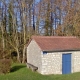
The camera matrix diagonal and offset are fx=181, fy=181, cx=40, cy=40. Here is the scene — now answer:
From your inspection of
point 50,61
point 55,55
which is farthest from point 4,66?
point 55,55

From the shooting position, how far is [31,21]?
34.9 meters

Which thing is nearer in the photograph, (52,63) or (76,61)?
(52,63)

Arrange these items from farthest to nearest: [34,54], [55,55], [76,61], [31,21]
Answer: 1. [31,21]
2. [34,54]
3. [76,61]
4. [55,55]

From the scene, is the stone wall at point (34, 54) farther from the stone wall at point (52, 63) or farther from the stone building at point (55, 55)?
the stone wall at point (52, 63)

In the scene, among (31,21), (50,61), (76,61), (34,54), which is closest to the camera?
(50,61)

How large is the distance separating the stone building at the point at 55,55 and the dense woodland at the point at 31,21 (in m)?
6.95

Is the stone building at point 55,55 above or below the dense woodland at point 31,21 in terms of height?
below

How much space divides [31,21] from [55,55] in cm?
1656

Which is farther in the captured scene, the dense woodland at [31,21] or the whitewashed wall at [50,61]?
the dense woodland at [31,21]

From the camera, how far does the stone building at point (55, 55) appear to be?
62.8ft

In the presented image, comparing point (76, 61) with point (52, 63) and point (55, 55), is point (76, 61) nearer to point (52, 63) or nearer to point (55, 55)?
point (55, 55)

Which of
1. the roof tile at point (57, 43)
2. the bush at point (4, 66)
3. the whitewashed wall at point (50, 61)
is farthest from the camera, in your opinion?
the roof tile at point (57, 43)

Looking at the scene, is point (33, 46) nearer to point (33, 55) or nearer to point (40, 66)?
point (33, 55)

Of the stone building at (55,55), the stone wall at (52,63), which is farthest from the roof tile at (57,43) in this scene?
the stone wall at (52,63)
